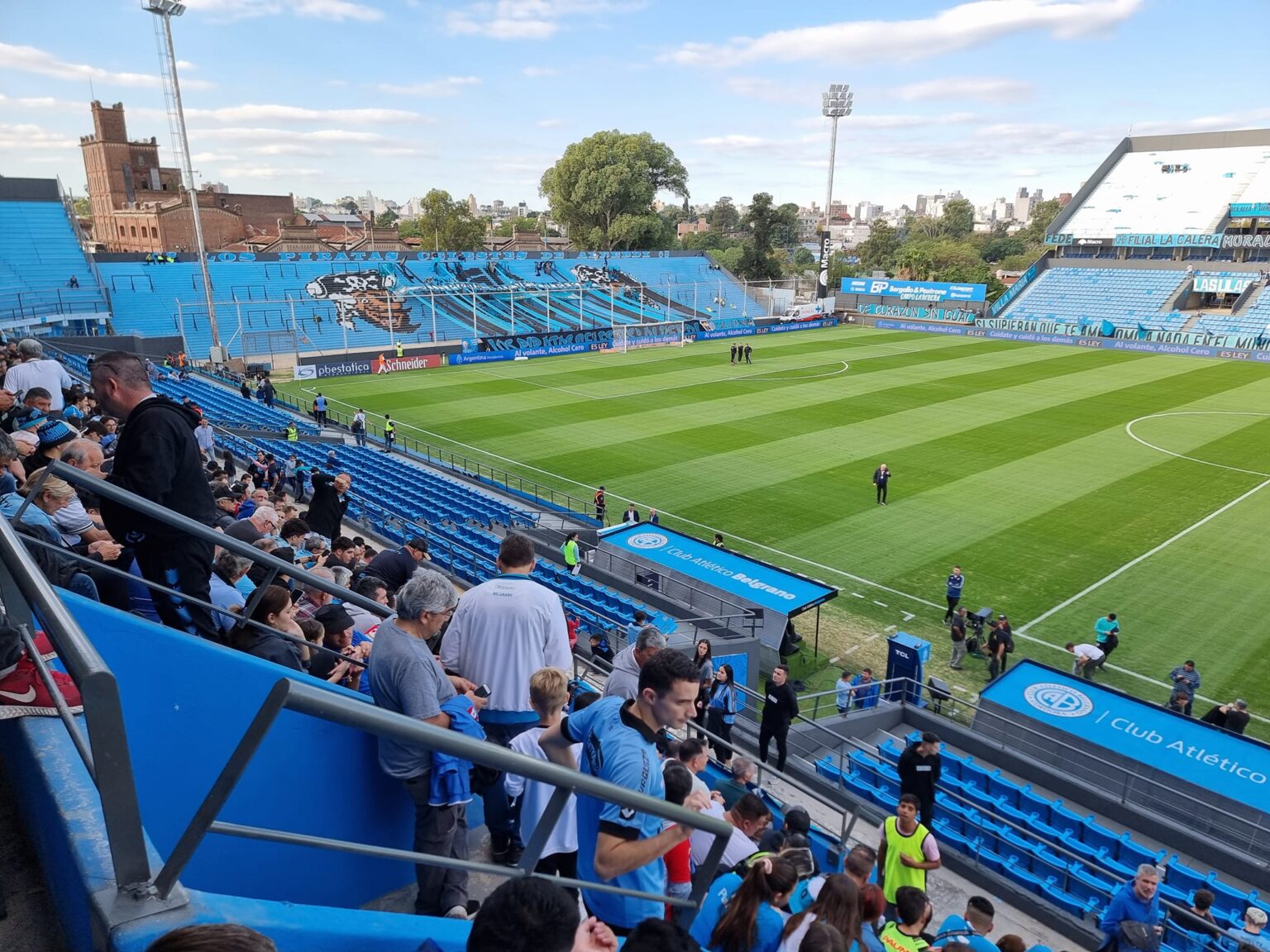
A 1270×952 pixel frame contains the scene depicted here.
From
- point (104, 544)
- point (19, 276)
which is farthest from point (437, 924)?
point (19, 276)

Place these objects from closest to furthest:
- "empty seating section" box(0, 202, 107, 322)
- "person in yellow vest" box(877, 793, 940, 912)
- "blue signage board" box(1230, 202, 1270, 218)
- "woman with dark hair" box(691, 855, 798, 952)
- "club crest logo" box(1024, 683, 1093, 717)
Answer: "woman with dark hair" box(691, 855, 798, 952)
"person in yellow vest" box(877, 793, 940, 912)
"club crest logo" box(1024, 683, 1093, 717)
"empty seating section" box(0, 202, 107, 322)
"blue signage board" box(1230, 202, 1270, 218)

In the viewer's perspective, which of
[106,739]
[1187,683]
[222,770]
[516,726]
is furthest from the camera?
[1187,683]

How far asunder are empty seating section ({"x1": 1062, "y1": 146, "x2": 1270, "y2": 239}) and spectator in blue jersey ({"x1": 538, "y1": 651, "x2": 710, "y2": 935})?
78480 millimetres

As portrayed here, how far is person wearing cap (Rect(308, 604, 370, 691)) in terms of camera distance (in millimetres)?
4855

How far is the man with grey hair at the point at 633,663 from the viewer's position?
5.32 m

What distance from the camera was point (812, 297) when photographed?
3022 inches

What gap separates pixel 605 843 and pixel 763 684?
11735mm

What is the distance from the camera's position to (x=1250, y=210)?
61.6 m

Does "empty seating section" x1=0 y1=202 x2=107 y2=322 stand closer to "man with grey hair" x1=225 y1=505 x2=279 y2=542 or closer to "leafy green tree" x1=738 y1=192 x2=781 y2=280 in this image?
"man with grey hair" x1=225 y1=505 x2=279 y2=542

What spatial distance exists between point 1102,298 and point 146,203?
86.1 metres

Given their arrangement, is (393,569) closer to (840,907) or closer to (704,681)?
(704,681)

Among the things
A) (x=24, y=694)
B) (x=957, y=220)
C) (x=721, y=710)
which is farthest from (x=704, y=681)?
(x=957, y=220)

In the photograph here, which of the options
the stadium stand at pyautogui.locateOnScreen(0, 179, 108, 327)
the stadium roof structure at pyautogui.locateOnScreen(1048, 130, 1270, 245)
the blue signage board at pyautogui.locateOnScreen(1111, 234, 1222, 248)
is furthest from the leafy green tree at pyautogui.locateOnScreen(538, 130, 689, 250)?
the stadium stand at pyautogui.locateOnScreen(0, 179, 108, 327)

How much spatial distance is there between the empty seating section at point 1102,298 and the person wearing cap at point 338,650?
61335mm
